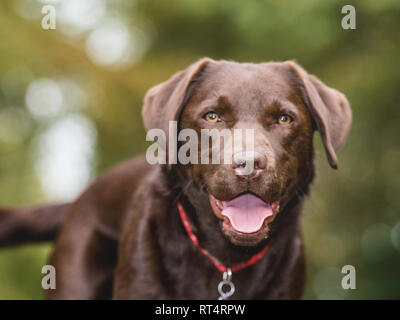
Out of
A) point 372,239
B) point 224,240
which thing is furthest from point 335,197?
point 224,240

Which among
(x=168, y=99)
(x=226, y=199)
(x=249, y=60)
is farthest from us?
(x=249, y=60)

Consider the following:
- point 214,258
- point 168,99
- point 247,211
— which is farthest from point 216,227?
point 168,99

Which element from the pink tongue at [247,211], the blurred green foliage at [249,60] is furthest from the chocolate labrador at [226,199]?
the blurred green foliage at [249,60]

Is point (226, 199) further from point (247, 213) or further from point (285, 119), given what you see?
point (285, 119)

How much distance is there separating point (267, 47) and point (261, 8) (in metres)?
0.62

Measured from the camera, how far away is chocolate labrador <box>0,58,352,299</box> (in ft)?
10.4

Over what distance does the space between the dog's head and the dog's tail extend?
141 centimetres

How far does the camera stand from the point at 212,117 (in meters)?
3.29

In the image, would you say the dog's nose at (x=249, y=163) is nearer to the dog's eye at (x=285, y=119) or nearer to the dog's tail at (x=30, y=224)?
the dog's eye at (x=285, y=119)

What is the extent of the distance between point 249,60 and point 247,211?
4.99 m

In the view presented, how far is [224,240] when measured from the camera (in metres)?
3.55

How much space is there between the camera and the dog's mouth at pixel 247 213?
10.3 feet

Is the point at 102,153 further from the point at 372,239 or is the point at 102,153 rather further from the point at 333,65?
the point at 372,239
